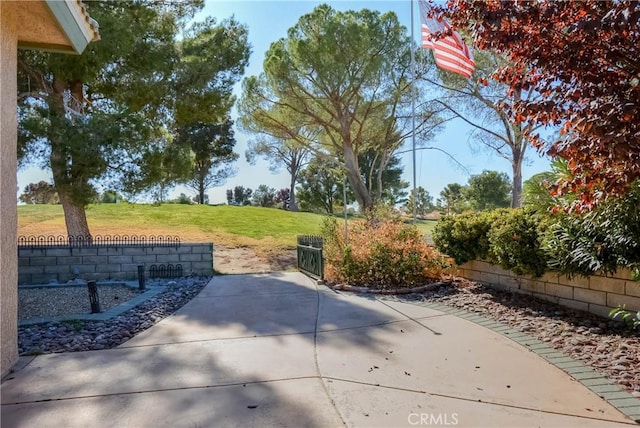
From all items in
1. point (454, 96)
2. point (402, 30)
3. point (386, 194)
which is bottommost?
point (386, 194)

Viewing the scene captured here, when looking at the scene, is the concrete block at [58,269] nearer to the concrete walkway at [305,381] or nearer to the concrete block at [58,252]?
the concrete block at [58,252]

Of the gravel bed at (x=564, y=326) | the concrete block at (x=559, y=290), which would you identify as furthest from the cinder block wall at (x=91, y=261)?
the concrete block at (x=559, y=290)

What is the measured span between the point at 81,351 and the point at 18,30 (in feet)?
10.6

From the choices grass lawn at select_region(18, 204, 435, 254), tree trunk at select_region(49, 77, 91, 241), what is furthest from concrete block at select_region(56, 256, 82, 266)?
grass lawn at select_region(18, 204, 435, 254)

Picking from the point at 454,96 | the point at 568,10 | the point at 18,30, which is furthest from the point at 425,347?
the point at 454,96

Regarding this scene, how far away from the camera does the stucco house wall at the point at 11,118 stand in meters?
3.33

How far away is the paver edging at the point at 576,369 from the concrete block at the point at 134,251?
6.56 m

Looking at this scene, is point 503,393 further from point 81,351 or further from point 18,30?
point 18,30

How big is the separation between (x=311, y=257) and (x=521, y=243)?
13.7 feet

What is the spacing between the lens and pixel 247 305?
5.88 metres

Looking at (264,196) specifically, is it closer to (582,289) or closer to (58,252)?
(58,252)

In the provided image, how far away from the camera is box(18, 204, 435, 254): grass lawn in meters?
12.9

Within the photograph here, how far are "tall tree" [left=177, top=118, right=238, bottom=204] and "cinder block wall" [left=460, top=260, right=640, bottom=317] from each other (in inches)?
1039

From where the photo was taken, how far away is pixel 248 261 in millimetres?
10719
